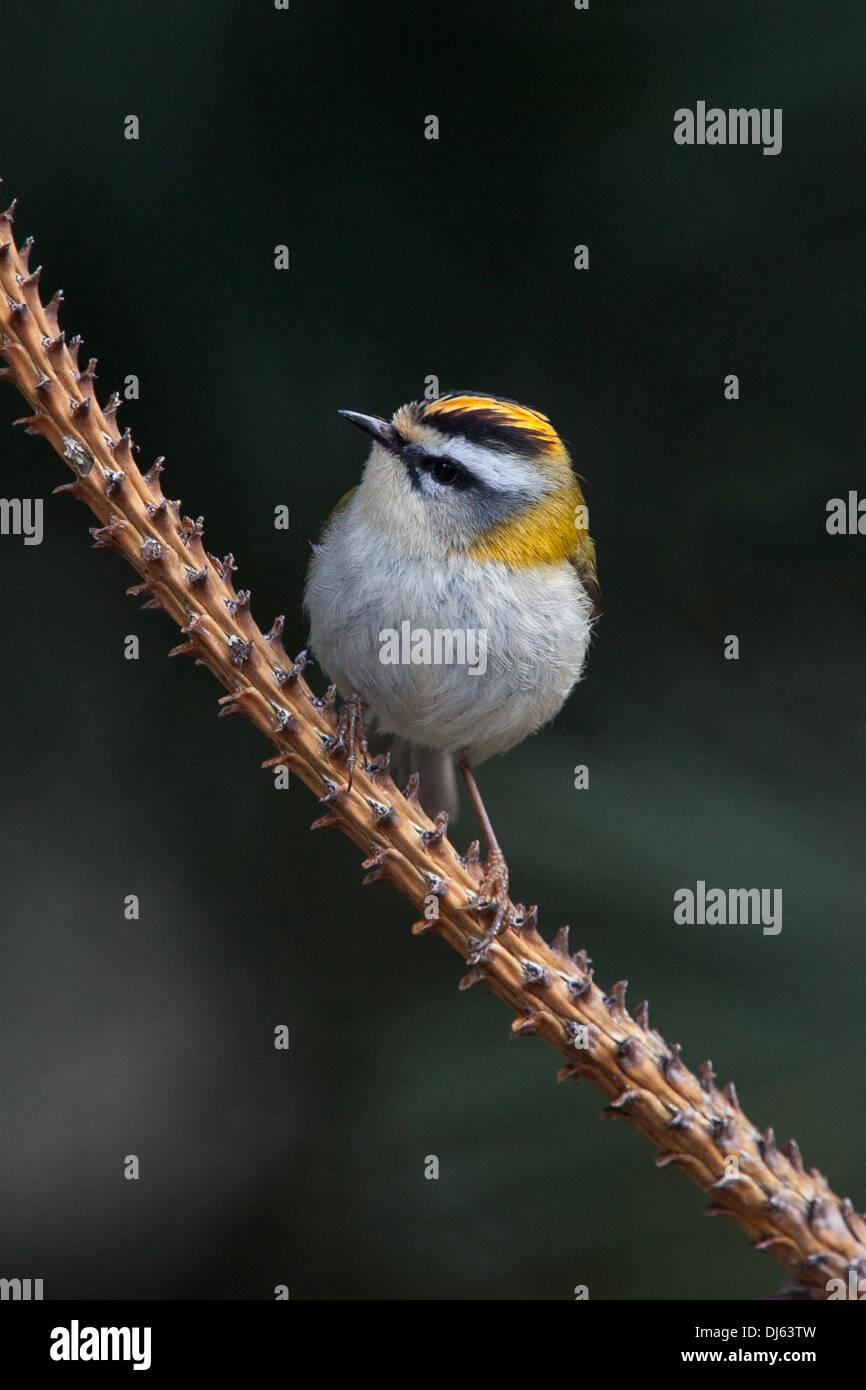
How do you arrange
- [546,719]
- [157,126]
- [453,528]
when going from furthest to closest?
1. [157,126]
2. [546,719]
3. [453,528]

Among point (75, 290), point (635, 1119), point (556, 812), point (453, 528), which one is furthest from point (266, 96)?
point (635, 1119)

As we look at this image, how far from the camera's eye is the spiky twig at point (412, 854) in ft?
3.53

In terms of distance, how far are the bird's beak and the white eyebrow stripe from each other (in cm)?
5

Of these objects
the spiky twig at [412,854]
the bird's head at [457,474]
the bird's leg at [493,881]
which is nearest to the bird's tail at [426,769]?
the bird's leg at [493,881]

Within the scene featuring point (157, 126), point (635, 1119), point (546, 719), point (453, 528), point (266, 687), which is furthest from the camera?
point (157, 126)

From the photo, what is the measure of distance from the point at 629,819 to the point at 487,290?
104 centimetres

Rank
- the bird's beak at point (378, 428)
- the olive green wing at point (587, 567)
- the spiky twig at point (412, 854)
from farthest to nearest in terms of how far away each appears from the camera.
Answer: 1. the olive green wing at point (587, 567)
2. the bird's beak at point (378, 428)
3. the spiky twig at point (412, 854)

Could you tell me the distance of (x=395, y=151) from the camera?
2.27 meters

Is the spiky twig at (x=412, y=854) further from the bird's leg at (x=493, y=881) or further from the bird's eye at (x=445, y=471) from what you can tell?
the bird's eye at (x=445, y=471)

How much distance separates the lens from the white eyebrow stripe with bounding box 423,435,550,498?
1.80 m

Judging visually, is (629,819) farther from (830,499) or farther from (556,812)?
(830,499)

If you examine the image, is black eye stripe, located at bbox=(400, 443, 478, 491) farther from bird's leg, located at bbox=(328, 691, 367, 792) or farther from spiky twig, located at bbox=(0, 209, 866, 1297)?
spiky twig, located at bbox=(0, 209, 866, 1297)

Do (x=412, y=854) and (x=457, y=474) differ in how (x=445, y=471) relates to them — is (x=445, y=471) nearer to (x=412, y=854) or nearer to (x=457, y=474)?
(x=457, y=474)

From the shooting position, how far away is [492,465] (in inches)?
72.4
